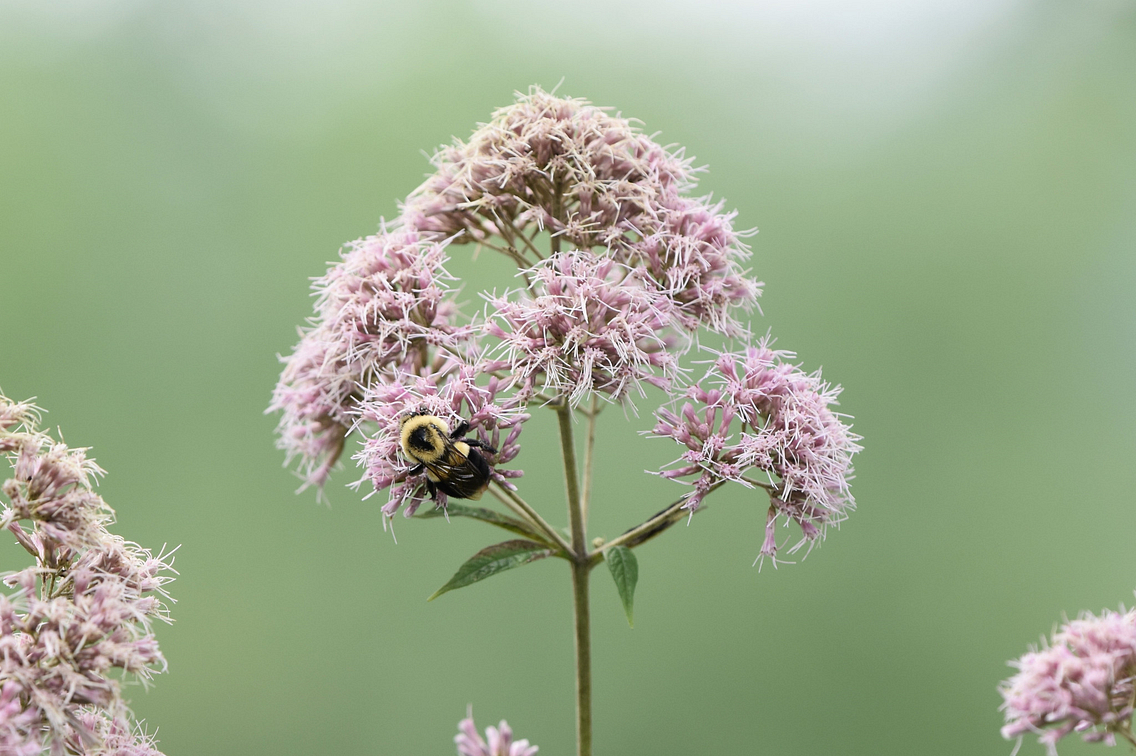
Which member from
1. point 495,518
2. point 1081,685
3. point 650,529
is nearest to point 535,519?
point 495,518

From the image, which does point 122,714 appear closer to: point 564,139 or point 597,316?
point 597,316

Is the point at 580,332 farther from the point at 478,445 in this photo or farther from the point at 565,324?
the point at 478,445

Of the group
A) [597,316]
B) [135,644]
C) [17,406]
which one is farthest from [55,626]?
[597,316]

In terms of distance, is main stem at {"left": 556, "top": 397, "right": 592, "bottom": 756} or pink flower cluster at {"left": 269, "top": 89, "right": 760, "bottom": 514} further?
main stem at {"left": 556, "top": 397, "right": 592, "bottom": 756}

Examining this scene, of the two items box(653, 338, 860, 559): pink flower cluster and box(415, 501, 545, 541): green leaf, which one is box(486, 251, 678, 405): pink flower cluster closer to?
box(653, 338, 860, 559): pink flower cluster

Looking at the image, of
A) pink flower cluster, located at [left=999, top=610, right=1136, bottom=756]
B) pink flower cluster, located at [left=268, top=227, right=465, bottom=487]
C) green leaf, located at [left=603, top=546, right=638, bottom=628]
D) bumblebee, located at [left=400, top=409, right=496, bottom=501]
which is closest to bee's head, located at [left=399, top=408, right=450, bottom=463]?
bumblebee, located at [left=400, top=409, right=496, bottom=501]

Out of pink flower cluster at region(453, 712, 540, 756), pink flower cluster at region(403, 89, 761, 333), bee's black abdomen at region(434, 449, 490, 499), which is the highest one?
pink flower cluster at region(403, 89, 761, 333)

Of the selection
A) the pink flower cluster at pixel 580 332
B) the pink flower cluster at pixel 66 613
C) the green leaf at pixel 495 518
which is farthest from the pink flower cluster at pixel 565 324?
the pink flower cluster at pixel 66 613
